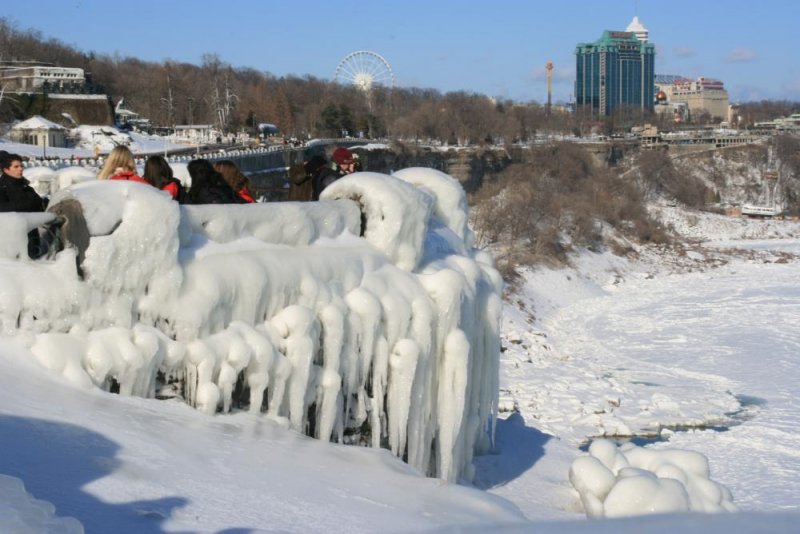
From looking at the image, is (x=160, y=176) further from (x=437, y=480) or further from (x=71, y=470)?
(x=71, y=470)

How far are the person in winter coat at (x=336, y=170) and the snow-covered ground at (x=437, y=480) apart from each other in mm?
1388

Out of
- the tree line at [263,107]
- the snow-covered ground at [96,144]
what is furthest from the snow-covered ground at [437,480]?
the tree line at [263,107]

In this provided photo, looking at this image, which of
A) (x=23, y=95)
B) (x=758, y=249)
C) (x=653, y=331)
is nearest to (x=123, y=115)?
(x=23, y=95)

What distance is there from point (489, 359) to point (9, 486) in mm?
7512

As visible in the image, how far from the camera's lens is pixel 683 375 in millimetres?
30500

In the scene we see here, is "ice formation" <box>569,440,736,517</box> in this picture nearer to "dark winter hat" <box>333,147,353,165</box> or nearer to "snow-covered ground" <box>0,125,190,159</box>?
"dark winter hat" <box>333,147,353,165</box>

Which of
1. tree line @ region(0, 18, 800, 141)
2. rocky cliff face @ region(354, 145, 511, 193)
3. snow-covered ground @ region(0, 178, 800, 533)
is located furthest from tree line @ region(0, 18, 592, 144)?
snow-covered ground @ region(0, 178, 800, 533)

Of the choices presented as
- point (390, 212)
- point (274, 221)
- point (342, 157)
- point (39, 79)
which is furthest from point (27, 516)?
point (39, 79)

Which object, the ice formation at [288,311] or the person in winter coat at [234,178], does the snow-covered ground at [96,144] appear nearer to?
the person in winter coat at [234,178]

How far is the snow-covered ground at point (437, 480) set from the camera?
5934mm

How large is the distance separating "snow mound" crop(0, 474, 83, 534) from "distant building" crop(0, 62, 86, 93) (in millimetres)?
74161

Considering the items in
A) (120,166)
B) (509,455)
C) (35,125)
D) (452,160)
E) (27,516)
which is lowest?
(509,455)

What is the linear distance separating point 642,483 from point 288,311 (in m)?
3.43

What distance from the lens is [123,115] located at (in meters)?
87.7
